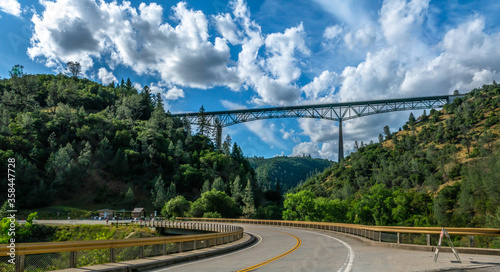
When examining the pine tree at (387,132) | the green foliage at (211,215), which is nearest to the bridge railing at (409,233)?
the green foliage at (211,215)

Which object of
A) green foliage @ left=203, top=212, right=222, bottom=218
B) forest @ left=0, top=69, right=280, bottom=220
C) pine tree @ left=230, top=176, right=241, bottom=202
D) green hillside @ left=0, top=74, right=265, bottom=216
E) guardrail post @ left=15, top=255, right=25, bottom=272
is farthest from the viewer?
pine tree @ left=230, top=176, right=241, bottom=202

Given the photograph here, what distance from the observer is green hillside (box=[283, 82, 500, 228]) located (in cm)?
7206

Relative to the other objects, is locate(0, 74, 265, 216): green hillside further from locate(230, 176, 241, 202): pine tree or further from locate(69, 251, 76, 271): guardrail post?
locate(69, 251, 76, 271): guardrail post

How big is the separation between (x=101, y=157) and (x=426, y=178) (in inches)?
4101

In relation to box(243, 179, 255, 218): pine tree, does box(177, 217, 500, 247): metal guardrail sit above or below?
above

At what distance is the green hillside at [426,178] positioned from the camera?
7206 centimetres

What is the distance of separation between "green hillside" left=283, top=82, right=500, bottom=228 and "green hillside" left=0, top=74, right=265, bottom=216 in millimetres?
26937

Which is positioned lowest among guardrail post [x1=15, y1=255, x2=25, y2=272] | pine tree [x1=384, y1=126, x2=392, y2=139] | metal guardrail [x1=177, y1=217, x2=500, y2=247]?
metal guardrail [x1=177, y1=217, x2=500, y2=247]

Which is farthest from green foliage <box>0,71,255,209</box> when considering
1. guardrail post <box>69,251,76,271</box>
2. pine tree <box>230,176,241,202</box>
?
guardrail post <box>69,251,76,271</box>

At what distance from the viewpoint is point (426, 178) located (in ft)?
338

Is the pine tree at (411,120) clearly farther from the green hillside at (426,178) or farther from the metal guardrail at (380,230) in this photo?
the metal guardrail at (380,230)

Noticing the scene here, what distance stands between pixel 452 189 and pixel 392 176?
104 feet

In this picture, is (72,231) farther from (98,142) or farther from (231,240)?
(98,142)

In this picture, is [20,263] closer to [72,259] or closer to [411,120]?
[72,259]
